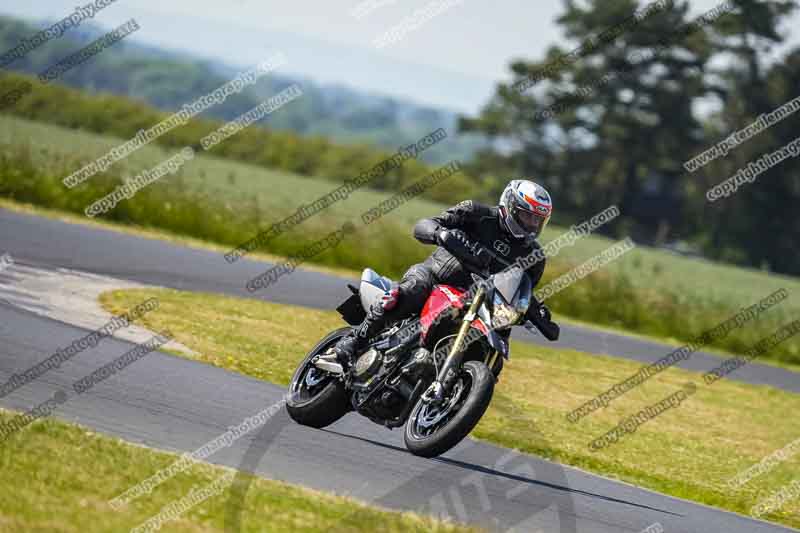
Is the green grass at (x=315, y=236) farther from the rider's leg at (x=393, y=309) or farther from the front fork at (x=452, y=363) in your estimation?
the front fork at (x=452, y=363)

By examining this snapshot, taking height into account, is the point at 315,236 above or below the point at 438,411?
below

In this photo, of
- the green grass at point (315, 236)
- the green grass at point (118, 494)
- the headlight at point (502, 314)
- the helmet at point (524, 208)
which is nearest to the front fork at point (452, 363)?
the headlight at point (502, 314)

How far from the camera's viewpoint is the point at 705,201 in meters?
75.0

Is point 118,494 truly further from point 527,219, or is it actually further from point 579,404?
point 579,404

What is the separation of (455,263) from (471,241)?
36 centimetres

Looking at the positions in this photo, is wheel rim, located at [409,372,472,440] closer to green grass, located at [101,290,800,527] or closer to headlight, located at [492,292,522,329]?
headlight, located at [492,292,522,329]

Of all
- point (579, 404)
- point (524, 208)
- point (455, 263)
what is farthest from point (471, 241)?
point (579, 404)

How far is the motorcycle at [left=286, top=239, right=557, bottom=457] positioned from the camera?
7.97 meters

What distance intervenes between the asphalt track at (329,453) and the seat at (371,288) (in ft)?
3.37

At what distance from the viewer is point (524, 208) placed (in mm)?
8469

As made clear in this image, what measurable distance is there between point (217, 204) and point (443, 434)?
1928 centimetres

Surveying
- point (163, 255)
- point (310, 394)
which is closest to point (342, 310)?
point (310, 394)

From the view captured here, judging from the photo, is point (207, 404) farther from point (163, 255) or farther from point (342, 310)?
point (163, 255)

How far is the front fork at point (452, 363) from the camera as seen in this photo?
26.3 ft
